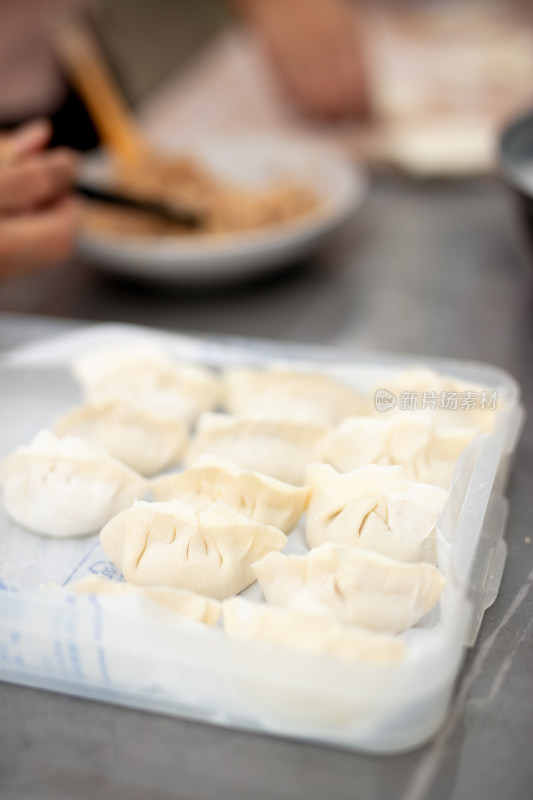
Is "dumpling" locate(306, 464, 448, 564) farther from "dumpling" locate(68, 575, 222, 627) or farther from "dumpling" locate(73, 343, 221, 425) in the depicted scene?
"dumpling" locate(73, 343, 221, 425)

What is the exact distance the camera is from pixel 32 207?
1348 millimetres

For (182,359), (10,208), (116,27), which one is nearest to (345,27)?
(116,27)

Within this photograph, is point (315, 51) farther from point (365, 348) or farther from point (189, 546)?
point (189, 546)

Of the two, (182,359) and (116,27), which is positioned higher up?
(116,27)

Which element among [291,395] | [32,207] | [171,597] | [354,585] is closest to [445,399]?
[291,395]

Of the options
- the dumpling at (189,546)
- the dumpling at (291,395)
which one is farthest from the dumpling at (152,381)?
the dumpling at (189,546)

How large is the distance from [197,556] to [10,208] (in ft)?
2.58

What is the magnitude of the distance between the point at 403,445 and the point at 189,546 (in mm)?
288

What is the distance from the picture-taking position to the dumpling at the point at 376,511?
812 millimetres

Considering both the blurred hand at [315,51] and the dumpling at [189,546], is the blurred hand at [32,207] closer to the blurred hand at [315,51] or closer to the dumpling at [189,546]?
the dumpling at [189,546]

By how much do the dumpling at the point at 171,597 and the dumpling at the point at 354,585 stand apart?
0.06 metres

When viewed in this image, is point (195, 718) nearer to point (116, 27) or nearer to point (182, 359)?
point (182, 359)

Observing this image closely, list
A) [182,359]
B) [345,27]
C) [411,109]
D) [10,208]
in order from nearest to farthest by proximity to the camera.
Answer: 1. [182,359]
2. [10,208]
3. [411,109]
4. [345,27]

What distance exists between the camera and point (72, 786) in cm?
66
